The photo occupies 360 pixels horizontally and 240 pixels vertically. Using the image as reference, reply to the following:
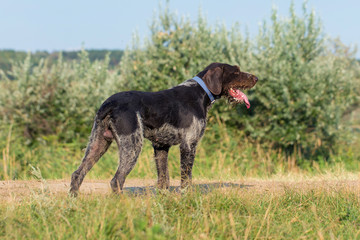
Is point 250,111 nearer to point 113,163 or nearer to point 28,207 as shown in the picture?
point 113,163

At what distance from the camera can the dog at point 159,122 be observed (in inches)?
191

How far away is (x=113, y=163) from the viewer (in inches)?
427

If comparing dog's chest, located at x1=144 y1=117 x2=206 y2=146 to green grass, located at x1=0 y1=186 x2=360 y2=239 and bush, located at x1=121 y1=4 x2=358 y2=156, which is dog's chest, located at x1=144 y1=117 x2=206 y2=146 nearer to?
green grass, located at x1=0 y1=186 x2=360 y2=239

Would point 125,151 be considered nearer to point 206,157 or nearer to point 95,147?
point 95,147

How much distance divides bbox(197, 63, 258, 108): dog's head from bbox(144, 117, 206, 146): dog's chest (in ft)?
2.38

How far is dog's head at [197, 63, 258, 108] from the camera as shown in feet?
19.4

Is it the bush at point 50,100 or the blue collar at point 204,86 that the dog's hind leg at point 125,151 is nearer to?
the blue collar at point 204,86

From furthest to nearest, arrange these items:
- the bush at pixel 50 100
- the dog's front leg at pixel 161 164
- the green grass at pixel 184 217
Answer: the bush at pixel 50 100, the dog's front leg at pixel 161 164, the green grass at pixel 184 217

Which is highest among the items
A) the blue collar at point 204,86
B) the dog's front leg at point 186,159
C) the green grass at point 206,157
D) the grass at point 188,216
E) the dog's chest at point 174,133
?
the blue collar at point 204,86

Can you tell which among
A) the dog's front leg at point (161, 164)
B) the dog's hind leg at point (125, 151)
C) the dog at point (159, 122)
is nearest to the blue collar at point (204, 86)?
the dog at point (159, 122)

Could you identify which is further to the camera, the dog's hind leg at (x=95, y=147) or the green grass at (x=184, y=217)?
the dog's hind leg at (x=95, y=147)

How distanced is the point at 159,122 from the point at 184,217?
5.10 feet

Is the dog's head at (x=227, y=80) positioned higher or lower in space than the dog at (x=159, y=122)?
higher

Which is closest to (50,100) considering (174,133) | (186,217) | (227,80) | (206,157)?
(206,157)
